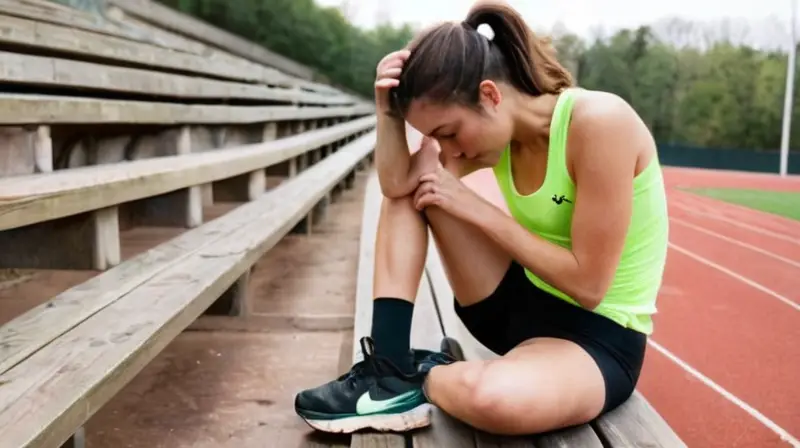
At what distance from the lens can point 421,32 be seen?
1.66 metres

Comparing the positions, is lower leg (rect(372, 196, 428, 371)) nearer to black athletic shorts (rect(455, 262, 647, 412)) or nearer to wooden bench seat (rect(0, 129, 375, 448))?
black athletic shorts (rect(455, 262, 647, 412))

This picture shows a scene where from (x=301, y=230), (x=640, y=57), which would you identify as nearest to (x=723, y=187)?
(x=301, y=230)

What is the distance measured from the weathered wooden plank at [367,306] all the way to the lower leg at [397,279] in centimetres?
17

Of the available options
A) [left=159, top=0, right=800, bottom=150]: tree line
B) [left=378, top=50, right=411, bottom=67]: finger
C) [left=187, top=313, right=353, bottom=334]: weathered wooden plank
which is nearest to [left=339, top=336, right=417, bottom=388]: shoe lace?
[left=378, top=50, right=411, bottom=67]: finger

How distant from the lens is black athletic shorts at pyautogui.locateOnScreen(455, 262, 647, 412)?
1581mm

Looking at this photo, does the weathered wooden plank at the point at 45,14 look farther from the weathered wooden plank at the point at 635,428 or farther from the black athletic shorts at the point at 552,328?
the weathered wooden plank at the point at 635,428

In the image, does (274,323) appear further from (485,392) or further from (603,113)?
(603,113)

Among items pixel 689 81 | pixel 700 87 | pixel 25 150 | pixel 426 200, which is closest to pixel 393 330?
pixel 426 200

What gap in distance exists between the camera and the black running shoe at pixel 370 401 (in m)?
1.53

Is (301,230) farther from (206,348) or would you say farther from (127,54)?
(206,348)

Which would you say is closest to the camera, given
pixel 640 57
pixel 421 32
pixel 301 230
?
pixel 421 32

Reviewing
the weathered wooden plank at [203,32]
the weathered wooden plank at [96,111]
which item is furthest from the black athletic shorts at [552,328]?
the weathered wooden plank at [203,32]

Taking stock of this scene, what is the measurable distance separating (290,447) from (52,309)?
0.55 meters

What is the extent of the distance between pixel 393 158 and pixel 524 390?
1.96 feet
